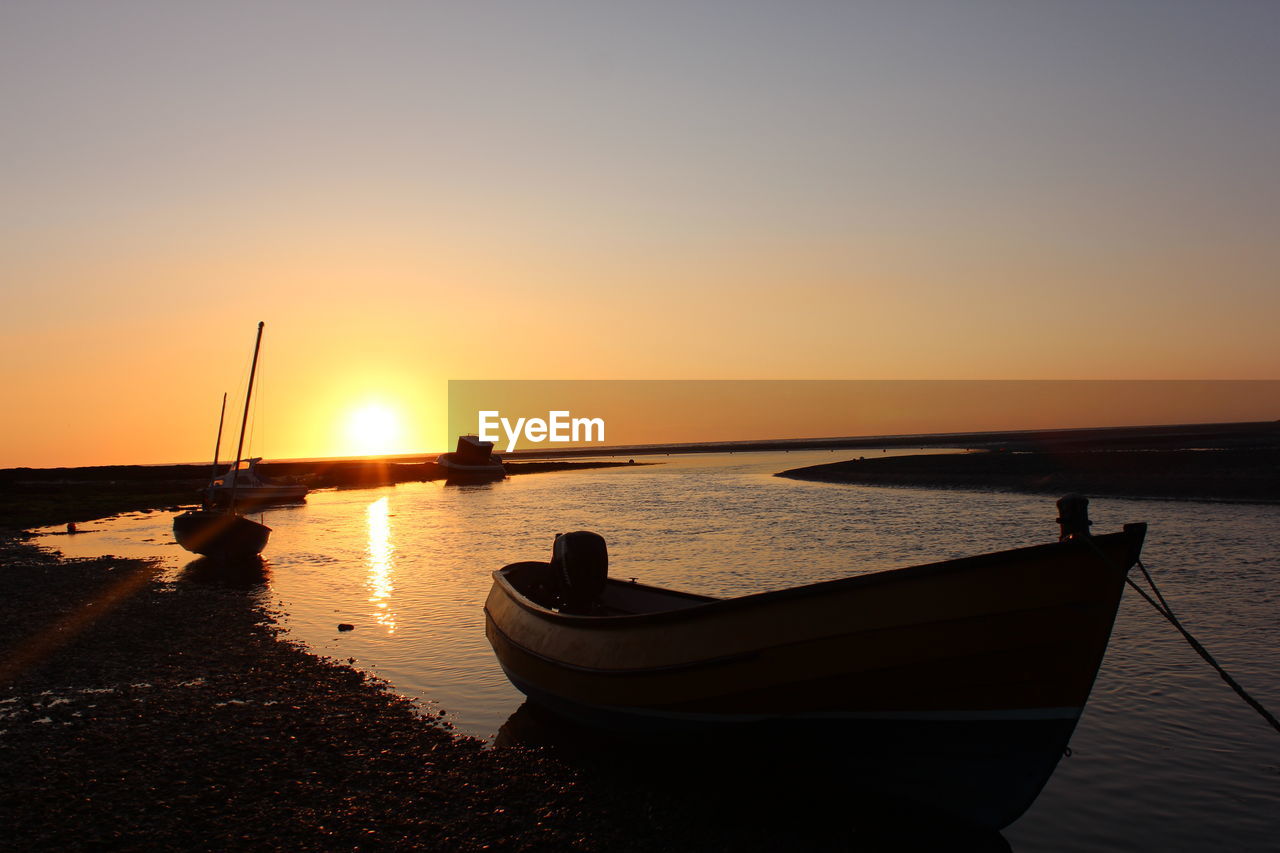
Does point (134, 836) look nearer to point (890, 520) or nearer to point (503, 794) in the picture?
point (503, 794)

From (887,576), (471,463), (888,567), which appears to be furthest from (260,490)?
(887,576)

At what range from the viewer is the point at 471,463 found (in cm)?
10050

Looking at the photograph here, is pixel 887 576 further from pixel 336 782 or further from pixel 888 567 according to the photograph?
pixel 888 567

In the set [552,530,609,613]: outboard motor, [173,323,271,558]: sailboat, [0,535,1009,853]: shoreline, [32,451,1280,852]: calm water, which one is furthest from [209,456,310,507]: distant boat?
[552,530,609,613]: outboard motor

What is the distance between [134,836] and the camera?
24.3 ft

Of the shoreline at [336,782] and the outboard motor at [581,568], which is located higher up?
the outboard motor at [581,568]

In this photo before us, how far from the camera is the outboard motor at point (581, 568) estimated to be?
41.7 ft

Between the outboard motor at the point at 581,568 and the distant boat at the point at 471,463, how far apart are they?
87004mm

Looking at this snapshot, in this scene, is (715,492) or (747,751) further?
Result: (715,492)

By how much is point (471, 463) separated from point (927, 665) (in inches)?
3785

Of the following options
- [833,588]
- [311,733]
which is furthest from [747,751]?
[311,733]

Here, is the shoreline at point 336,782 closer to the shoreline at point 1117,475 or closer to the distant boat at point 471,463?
the shoreline at point 1117,475

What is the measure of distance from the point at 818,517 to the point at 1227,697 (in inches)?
1189

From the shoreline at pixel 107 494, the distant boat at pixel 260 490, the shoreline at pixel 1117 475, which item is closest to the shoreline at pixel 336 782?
the shoreline at pixel 107 494
